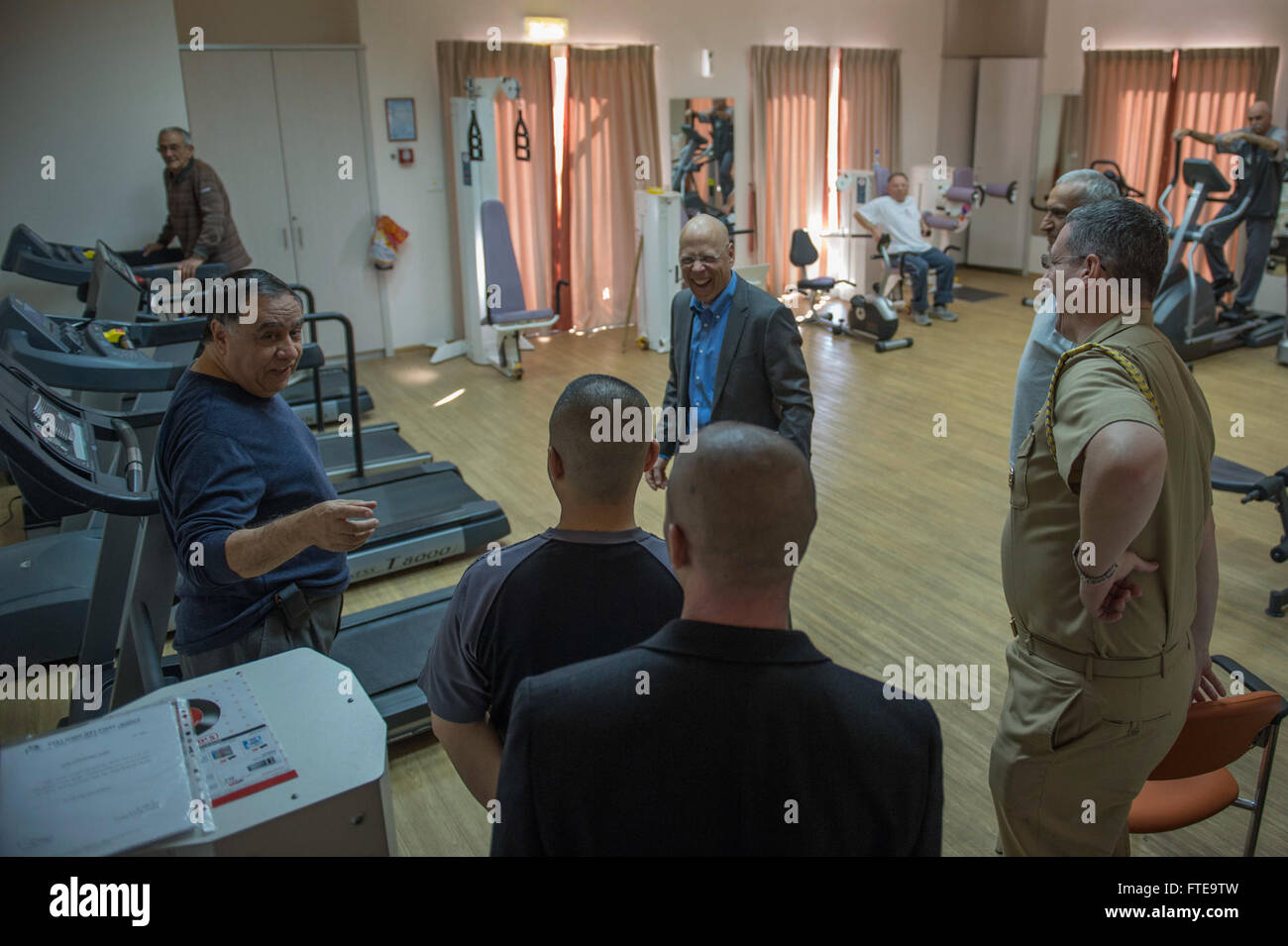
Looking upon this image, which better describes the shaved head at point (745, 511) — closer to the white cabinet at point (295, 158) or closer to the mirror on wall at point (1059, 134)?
the white cabinet at point (295, 158)

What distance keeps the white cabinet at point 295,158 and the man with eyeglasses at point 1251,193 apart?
6457 mm

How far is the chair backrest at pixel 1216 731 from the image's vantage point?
194cm

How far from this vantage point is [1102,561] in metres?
1.64

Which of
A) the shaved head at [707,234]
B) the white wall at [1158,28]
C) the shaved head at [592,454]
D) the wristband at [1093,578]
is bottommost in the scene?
the wristband at [1093,578]

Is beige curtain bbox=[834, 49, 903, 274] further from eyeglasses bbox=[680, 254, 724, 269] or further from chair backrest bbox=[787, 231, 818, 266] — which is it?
eyeglasses bbox=[680, 254, 724, 269]

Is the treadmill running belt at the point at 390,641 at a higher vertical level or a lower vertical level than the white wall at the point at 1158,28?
lower

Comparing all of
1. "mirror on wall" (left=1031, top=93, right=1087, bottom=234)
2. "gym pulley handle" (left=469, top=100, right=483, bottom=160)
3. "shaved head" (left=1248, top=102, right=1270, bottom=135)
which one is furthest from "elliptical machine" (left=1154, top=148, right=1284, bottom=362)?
"gym pulley handle" (left=469, top=100, right=483, bottom=160)

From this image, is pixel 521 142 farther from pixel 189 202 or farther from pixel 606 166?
pixel 189 202

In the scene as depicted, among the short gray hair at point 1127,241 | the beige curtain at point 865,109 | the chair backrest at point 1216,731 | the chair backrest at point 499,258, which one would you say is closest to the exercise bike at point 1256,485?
the chair backrest at point 1216,731

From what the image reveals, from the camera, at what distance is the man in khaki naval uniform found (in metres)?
1.64

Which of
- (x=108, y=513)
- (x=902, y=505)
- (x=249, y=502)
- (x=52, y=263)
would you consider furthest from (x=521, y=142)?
(x=249, y=502)

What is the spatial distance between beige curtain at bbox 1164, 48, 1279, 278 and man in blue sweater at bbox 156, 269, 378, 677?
9.34m

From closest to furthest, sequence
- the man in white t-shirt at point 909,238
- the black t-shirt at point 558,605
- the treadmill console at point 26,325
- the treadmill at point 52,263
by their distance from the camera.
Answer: the black t-shirt at point 558,605 → the treadmill console at point 26,325 → the treadmill at point 52,263 → the man in white t-shirt at point 909,238
